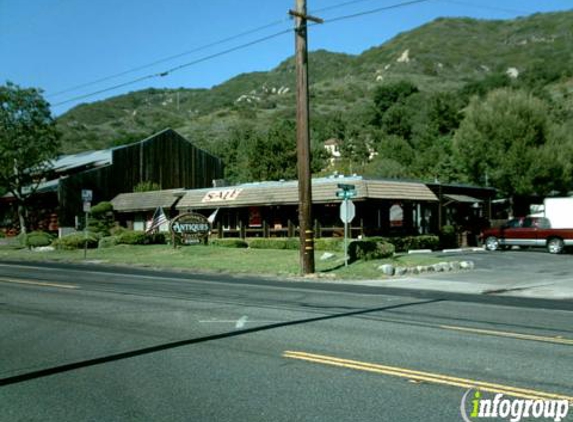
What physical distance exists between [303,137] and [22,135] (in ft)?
94.1

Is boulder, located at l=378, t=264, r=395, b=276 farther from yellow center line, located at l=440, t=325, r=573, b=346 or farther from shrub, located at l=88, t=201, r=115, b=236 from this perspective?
shrub, located at l=88, t=201, r=115, b=236

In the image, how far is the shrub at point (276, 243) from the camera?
1288 inches

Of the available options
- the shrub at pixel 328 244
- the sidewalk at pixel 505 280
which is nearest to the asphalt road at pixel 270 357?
the sidewalk at pixel 505 280

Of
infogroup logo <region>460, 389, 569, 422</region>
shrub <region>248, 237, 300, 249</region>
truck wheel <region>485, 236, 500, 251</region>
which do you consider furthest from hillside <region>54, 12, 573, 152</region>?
infogroup logo <region>460, 389, 569, 422</region>

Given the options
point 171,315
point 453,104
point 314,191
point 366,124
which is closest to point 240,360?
point 171,315

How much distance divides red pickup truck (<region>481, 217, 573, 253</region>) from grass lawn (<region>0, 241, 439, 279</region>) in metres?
9.28

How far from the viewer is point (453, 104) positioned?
294 feet

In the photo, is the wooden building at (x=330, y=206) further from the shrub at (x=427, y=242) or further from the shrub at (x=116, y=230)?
the shrub at (x=116, y=230)

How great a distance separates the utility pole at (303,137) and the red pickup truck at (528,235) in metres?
16.8

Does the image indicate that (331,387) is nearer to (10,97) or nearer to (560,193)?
(10,97)

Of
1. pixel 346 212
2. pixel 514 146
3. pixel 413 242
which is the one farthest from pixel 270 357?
pixel 514 146

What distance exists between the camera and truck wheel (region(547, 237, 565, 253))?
108 ft

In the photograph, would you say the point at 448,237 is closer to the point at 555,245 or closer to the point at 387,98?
the point at 555,245

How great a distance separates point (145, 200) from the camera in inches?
1788
